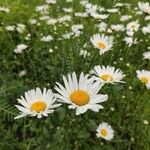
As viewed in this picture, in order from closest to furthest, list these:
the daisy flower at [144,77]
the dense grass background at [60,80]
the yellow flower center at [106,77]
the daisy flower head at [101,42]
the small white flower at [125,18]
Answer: the yellow flower center at [106,77] → the dense grass background at [60,80] → the daisy flower at [144,77] → the daisy flower head at [101,42] → the small white flower at [125,18]

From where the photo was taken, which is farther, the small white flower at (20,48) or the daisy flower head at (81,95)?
the small white flower at (20,48)

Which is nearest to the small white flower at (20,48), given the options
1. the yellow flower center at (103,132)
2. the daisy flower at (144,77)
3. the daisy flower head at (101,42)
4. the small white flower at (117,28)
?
the daisy flower head at (101,42)

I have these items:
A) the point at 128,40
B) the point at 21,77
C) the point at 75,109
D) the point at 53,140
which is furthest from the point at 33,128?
the point at 128,40

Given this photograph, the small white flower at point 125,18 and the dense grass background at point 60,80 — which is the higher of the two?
the small white flower at point 125,18

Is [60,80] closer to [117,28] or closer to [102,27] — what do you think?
[102,27]

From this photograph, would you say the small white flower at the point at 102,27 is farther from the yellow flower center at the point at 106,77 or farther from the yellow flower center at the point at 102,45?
the yellow flower center at the point at 106,77

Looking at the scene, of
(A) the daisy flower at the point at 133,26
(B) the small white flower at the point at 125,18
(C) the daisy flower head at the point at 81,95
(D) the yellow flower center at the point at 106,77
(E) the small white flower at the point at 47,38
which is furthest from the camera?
(B) the small white flower at the point at 125,18

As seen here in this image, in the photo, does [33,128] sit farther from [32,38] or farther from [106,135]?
[32,38]

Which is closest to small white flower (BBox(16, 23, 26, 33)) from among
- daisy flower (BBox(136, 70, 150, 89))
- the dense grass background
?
the dense grass background
